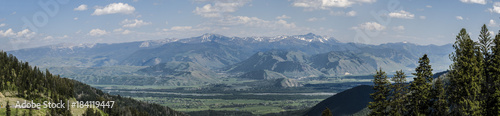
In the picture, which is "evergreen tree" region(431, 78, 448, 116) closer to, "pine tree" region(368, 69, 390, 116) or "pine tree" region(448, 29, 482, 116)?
"pine tree" region(448, 29, 482, 116)

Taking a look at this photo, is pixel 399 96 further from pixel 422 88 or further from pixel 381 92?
pixel 422 88

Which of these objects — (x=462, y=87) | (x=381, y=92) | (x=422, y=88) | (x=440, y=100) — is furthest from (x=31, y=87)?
(x=462, y=87)

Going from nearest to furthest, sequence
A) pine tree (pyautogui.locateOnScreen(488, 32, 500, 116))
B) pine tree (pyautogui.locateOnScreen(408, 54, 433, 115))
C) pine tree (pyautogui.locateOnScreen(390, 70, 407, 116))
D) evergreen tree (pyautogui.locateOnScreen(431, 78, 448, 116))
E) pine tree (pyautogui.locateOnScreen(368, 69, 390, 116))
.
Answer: pine tree (pyautogui.locateOnScreen(488, 32, 500, 116)) → evergreen tree (pyautogui.locateOnScreen(431, 78, 448, 116)) → pine tree (pyautogui.locateOnScreen(408, 54, 433, 115)) → pine tree (pyautogui.locateOnScreen(390, 70, 407, 116)) → pine tree (pyautogui.locateOnScreen(368, 69, 390, 116))

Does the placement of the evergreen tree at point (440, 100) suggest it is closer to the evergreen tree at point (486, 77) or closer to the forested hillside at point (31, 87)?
the evergreen tree at point (486, 77)

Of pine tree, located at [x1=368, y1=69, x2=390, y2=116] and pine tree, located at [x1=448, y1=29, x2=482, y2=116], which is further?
pine tree, located at [x1=368, y1=69, x2=390, y2=116]

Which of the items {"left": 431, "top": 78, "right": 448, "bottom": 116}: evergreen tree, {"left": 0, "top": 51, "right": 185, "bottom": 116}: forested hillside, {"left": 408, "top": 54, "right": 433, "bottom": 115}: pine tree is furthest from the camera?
{"left": 0, "top": 51, "right": 185, "bottom": 116}: forested hillside

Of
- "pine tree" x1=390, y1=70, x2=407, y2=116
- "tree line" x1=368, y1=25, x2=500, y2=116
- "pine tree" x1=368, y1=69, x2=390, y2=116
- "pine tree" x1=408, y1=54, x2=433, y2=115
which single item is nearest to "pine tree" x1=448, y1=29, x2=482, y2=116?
"tree line" x1=368, y1=25, x2=500, y2=116

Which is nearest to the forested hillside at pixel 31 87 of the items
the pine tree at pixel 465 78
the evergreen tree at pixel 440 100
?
the evergreen tree at pixel 440 100
